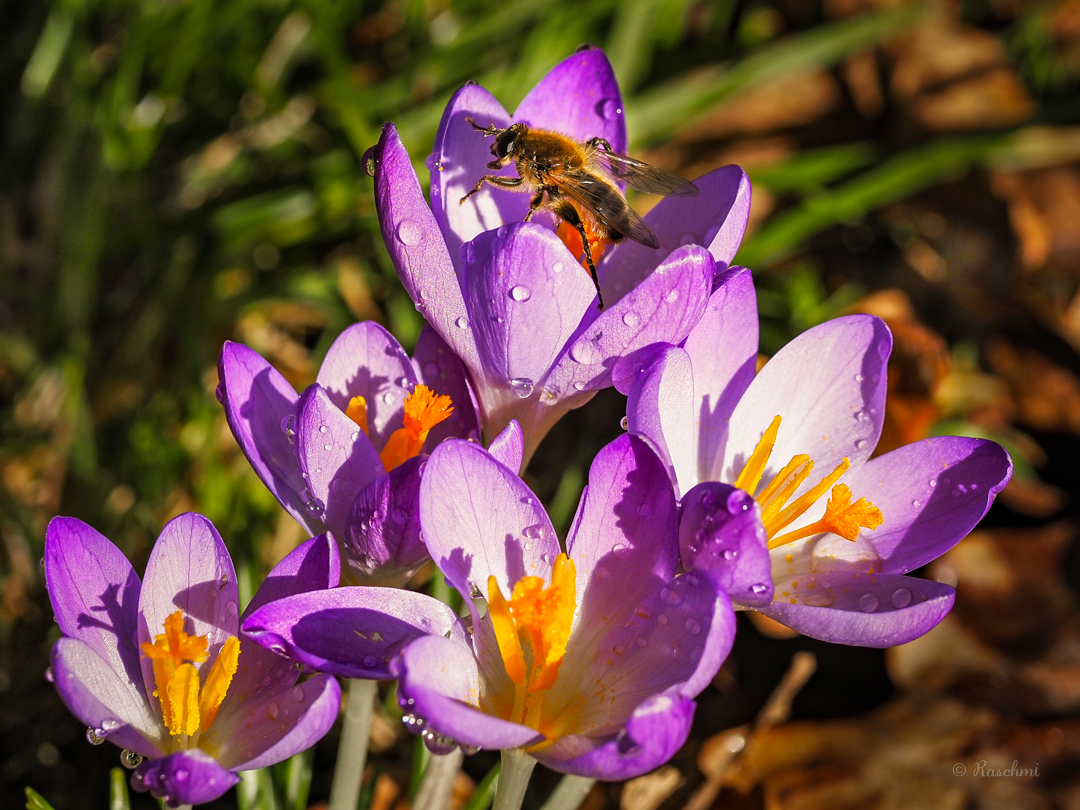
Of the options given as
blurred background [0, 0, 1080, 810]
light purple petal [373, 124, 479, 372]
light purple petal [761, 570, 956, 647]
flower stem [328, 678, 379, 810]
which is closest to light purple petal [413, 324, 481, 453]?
light purple petal [373, 124, 479, 372]

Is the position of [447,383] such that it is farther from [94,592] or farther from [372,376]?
[94,592]

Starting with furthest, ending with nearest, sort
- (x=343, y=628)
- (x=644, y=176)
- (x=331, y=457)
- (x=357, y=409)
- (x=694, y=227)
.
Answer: (x=644, y=176) → (x=694, y=227) → (x=357, y=409) → (x=331, y=457) → (x=343, y=628)

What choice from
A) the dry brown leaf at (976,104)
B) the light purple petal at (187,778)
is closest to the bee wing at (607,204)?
the light purple petal at (187,778)

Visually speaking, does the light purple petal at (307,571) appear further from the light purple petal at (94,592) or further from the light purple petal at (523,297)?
the light purple petal at (523,297)

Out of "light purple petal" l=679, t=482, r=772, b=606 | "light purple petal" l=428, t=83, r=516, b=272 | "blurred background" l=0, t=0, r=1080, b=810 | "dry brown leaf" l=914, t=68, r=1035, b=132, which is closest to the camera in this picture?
"light purple petal" l=679, t=482, r=772, b=606

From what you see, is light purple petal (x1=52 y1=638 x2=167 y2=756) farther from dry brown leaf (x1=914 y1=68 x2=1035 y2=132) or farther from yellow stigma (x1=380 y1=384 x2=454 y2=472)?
dry brown leaf (x1=914 y1=68 x2=1035 y2=132)

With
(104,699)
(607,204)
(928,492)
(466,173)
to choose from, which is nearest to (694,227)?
(607,204)
